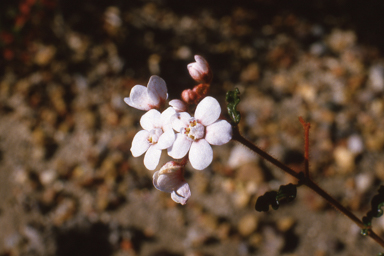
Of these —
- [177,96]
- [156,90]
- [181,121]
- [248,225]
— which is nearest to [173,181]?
[181,121]

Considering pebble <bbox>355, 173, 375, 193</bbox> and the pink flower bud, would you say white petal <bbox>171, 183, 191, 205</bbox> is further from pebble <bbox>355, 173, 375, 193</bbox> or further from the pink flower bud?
pebble <bbox>355, 173, 375, 193</bbox>

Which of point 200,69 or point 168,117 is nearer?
point 168,117

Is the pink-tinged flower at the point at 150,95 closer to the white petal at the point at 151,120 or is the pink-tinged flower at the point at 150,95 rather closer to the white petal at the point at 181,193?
the white petal at the point at 151,120

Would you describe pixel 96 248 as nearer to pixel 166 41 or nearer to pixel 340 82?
pixel 166 41

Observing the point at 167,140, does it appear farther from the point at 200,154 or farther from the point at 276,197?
the point at 276,197

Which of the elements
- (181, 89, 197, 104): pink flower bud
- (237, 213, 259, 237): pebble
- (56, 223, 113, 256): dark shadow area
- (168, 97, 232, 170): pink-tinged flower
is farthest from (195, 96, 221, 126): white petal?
(56, 223, 113, 256): dark shadow area

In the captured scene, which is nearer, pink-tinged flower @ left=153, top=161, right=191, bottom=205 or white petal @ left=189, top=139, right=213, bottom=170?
white petal @ left=189, top=139, right=213, bottom=170

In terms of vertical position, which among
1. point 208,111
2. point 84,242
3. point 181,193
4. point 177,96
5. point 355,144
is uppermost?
point 208,111
